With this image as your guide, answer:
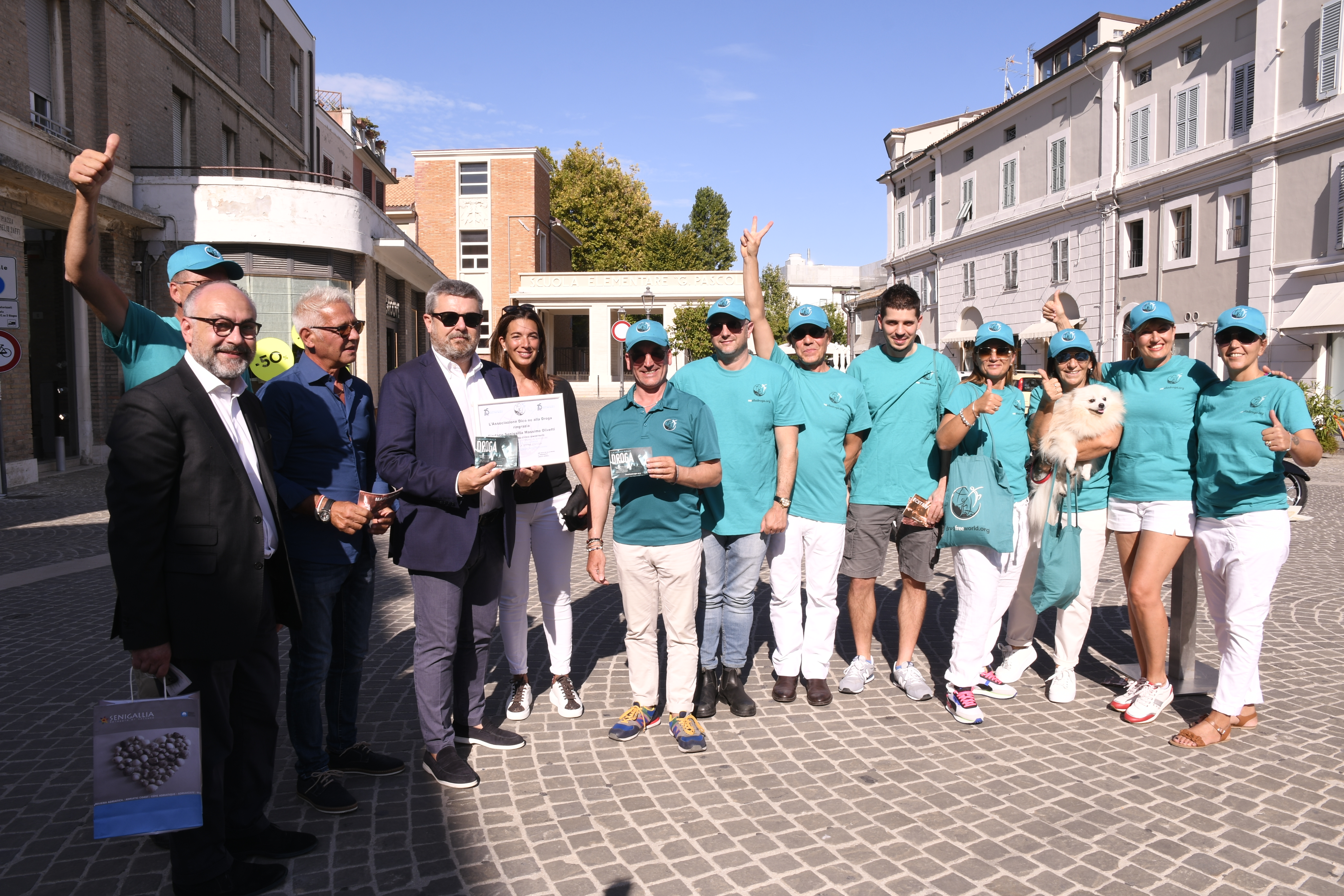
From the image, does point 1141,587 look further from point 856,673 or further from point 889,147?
point 889,147

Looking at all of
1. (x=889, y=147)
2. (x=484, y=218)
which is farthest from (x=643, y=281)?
(x=889, y=147)

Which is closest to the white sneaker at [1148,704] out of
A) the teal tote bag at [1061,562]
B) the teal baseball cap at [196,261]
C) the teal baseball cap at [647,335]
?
the teal tote bag at [1061,562]

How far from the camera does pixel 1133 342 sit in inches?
189

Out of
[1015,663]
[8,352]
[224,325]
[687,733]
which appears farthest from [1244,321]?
[8,352]

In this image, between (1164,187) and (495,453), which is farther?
(1164,187)

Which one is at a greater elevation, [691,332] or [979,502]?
[691,332]

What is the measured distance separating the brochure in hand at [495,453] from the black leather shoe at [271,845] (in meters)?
1.59

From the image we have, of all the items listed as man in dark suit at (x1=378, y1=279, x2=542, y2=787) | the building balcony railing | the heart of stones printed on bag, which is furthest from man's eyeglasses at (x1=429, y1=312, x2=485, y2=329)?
the building balcony railing

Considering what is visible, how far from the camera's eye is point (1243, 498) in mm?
4254

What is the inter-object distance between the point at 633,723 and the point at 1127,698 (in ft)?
9.04

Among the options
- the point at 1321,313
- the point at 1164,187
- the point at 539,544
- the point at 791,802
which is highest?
the point at 1164,187

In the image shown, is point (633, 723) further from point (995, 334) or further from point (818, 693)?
point (995, 334)

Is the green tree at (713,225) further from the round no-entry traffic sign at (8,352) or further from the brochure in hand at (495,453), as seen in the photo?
the brochure in hand at (495,453)

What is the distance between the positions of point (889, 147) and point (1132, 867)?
1850 inches
